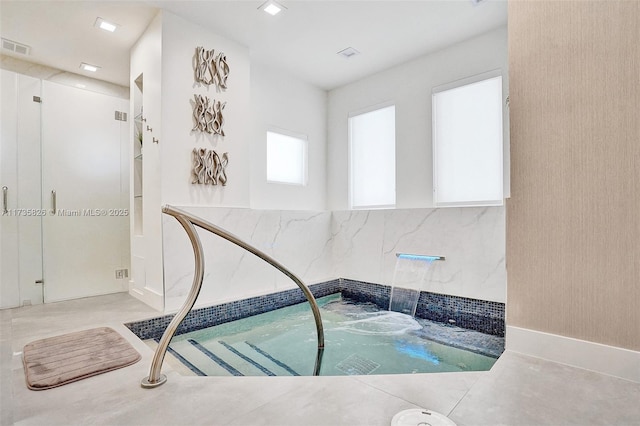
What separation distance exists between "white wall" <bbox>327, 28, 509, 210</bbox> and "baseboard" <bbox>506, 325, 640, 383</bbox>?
266 centimetres

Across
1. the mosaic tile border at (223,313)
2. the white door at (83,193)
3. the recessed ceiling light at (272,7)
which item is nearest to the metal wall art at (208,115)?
the recessed ceiling light at (272,7)

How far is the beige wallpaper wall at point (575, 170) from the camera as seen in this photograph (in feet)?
4.09

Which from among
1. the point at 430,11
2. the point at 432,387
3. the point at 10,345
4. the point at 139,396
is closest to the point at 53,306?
the point at 10,345

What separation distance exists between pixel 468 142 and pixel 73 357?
4.10m

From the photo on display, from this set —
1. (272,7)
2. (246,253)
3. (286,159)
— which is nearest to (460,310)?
(246,253)

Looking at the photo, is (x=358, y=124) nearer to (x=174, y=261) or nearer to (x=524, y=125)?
(x=174, y=261)

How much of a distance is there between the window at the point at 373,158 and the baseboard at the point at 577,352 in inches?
124

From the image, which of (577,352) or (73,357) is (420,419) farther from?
(73,357)

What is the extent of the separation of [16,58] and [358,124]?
429 cm

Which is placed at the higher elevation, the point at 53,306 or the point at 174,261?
the point at 174,261

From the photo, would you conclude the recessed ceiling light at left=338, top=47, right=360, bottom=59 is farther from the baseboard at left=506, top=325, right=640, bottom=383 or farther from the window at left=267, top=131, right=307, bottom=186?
the baseboard at left=506, top=325, right=640, bottom=383

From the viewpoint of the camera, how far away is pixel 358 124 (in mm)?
4980

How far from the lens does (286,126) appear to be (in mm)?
4750

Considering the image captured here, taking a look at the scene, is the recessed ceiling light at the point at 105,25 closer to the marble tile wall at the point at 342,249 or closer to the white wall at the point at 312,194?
the white wall at the point at 312,194
